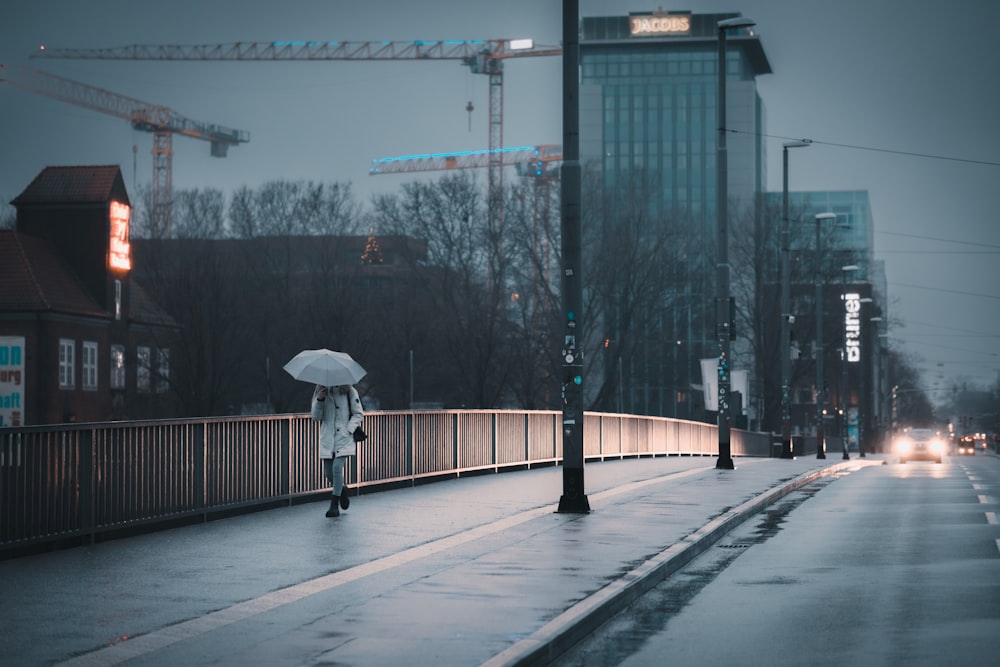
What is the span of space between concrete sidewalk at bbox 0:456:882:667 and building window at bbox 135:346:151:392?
2203 inches

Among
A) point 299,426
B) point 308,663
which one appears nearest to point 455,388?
point 299,426

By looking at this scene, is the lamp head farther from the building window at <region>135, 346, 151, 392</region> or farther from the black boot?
the building window at <region>135, 346, 151, 392</region>

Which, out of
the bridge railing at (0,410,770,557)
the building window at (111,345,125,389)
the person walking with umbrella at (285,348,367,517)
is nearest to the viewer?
the bridge railing at (0,410,770,557)

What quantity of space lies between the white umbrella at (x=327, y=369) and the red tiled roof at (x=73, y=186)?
5428 centimetres

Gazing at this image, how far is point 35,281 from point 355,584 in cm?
5702

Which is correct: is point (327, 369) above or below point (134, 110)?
below

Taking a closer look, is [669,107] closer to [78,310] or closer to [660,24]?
[660,24]

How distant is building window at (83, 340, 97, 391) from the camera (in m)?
66.4

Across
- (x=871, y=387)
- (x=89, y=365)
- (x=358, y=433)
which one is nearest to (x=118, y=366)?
(x=89, y=365)

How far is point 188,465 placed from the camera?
51.4ft

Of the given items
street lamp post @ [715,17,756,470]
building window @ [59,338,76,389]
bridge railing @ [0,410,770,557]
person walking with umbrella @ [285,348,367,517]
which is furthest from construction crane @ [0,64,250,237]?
person walking with umbrella @ [285,348,367,517]

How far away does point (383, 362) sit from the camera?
261ft

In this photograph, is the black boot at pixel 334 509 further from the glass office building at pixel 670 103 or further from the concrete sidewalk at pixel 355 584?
the glass office building at pixel 670 103

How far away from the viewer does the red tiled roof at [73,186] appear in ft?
225
